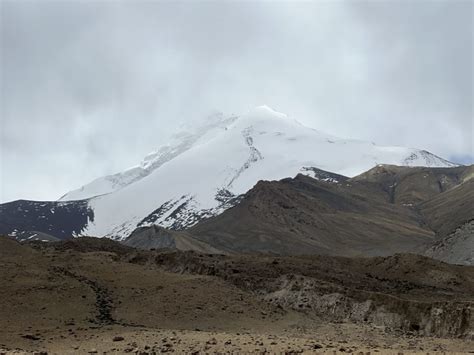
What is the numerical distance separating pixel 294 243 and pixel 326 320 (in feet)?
375

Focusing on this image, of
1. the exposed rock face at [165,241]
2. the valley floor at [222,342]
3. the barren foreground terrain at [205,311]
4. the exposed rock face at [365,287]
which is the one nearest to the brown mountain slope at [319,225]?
the exposed rock face at [165,241]

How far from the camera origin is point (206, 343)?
22953 millimetres

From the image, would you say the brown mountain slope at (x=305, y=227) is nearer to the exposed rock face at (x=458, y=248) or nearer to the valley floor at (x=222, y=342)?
the exposed rock face at (x=458, y=248)

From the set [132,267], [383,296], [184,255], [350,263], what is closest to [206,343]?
[383,296]

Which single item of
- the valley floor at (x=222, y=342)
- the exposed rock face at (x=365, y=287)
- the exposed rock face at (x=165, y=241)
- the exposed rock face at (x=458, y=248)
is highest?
the exposed rock face at (x=165, y=241)

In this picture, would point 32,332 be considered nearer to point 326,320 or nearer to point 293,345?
point 293,345

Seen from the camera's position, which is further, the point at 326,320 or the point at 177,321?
the point at 326,320

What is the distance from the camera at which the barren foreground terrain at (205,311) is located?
2397 cm

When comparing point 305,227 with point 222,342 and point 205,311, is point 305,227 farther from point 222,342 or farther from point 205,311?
point 222,342

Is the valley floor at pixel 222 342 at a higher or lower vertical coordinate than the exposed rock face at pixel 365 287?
lower

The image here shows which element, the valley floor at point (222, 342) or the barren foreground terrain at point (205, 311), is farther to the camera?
the barren foreground terrain at point (205, 311)

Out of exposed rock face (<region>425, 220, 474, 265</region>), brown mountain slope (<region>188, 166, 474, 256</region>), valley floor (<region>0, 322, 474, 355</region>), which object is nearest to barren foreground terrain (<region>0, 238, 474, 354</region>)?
valley floor (<region>0, 322, 474, 355</region>)

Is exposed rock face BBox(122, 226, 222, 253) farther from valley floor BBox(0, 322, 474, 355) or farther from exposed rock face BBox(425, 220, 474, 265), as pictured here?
valley floor BBox(0, 322, 474, 355)

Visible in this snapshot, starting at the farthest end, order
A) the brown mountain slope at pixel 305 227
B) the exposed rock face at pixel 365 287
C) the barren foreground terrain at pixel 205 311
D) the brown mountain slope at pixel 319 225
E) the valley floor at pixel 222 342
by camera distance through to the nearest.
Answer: the brown mountain slope at pixel 319 225
the brown mountain slope at pixel 305 227
the exposed rock face at pixel 365 287
the barren foreground terrain at pixel 205 311
the valley floor at pixel 222 342
